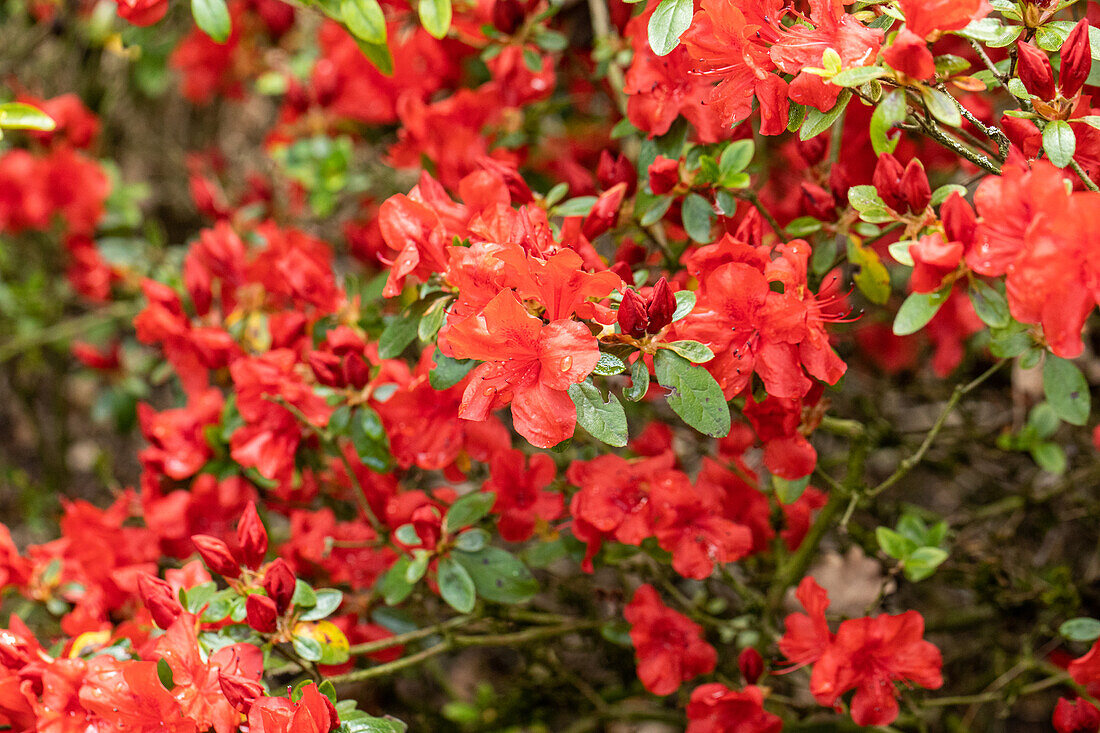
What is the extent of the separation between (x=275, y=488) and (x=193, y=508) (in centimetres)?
13

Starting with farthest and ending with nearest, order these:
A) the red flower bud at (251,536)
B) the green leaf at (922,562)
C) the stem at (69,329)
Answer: the stem at (69,329), the green leaf at (922,562), the red flower bud at (251,536)

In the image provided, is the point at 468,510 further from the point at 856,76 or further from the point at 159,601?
the point at 856,76

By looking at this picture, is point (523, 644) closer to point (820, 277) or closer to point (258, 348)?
point (258, 348)

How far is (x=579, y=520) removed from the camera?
123 cm

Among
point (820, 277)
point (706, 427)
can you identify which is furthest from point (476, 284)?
point (820, 277)

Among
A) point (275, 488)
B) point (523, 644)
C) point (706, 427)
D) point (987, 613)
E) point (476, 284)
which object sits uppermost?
Result: point (476, 284)

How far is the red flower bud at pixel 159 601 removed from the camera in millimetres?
1035

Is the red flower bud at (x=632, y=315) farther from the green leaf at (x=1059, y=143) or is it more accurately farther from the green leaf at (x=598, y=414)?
the green leaf at (x=1059, y=143)

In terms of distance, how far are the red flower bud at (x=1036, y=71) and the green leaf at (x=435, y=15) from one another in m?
0.68

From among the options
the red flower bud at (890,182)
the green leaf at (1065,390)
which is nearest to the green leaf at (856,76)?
the red flower bud at (890,182)

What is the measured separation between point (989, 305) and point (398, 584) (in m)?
0.82

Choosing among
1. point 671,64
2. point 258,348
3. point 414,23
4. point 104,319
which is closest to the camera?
point 671,64

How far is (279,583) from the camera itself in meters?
1.04

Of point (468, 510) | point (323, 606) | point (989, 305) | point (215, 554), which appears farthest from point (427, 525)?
point (989, 305)
